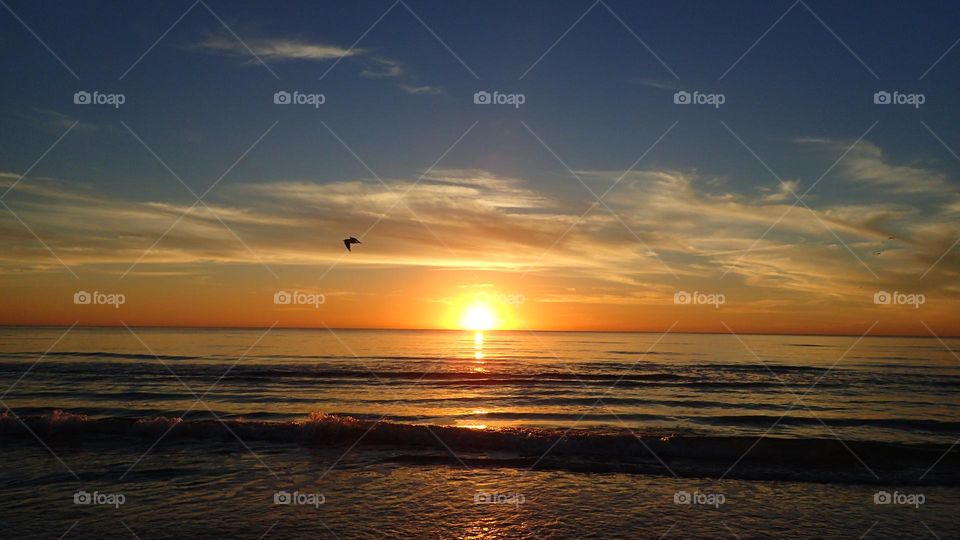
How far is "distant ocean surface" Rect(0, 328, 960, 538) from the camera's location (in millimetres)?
11000

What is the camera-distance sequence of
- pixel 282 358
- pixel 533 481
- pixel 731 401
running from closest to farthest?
A: pixel 533 481, pixel 731 401, pixel 282 358

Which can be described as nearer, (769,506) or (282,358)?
(769,506)

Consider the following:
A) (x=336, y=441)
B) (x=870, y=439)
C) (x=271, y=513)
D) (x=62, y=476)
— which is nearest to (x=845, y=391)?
(x=870, y=439)

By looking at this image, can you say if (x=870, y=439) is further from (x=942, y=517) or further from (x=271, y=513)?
(x=271, y=513)

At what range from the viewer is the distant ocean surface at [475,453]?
11000 millimetres

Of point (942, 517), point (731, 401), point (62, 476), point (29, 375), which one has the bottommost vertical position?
point (942, 517)

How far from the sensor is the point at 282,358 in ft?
162

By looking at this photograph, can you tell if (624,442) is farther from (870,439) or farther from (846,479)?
(870,439)

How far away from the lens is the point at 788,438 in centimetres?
1981

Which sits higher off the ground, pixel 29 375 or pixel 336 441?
pixel 29 375

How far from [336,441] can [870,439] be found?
61.6 feet

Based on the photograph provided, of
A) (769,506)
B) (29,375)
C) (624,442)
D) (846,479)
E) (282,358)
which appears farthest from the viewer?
(282,358)

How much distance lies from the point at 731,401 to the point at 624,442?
1262cm

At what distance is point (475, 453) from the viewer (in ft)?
56.3
